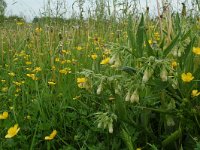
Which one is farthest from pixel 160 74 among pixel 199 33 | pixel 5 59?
pixel 5 59

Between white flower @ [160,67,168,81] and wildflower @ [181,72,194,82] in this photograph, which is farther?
wildflower @ [181,72,194,82]

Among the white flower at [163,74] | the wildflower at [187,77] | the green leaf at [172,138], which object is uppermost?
the white flower at [163,74]

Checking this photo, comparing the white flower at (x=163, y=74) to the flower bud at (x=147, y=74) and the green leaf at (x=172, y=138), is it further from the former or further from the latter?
the green leaf at (x=172, y=138)

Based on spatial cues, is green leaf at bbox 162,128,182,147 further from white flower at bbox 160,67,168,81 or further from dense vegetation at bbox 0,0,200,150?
white flower at bbox 160,67,168,81

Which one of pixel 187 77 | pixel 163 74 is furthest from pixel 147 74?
pixel 187 77

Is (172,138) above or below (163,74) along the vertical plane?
below

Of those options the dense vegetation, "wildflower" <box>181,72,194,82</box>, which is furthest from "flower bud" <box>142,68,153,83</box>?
"wildflower" <box>181,72,194,82</box>

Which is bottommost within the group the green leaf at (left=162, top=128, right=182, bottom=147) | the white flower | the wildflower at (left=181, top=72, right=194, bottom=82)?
the green leaf at (left=162, top=128, right=182, bottom=147)

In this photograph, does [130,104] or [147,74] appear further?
[130,104]

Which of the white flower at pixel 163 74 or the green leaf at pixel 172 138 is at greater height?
the white flower at pixel 163 74

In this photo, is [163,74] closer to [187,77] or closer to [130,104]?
[187,77]

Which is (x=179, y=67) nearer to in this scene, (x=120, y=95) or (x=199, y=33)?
(x=120, y=95)

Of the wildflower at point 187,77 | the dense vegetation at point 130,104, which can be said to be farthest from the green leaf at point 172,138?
the wildflower at point 187,77

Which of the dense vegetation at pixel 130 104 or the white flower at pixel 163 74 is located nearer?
the white flower at pixel 163 74
